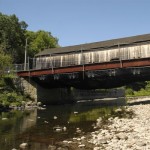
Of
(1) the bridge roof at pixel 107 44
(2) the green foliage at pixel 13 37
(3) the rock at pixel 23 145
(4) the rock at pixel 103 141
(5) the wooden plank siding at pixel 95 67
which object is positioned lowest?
(3) the rock at pixel 23 145

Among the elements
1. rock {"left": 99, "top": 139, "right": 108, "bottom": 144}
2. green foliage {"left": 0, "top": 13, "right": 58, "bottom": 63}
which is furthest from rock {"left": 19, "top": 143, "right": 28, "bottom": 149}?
green foliage {"left": 0, "top": 13, "right": 58, "bottom": 63}

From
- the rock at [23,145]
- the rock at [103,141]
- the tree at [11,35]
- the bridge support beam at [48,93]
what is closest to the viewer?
the rock at [103,141]

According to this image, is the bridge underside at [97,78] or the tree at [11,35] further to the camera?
the tree at [11,35]

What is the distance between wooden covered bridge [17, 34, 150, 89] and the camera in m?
51.5

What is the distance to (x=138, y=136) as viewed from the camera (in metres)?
18.5

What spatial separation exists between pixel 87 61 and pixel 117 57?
21.0ft

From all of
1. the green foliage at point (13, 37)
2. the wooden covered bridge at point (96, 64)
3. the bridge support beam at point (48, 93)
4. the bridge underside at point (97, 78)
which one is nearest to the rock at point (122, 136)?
the wooden covered bridge at point (96, 64)

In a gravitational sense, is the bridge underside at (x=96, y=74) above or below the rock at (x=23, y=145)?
above

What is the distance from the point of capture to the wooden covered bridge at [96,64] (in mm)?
51469

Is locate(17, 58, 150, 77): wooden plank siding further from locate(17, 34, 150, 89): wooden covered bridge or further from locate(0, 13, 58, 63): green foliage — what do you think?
locate(0, 13, 58, 63): green foliage

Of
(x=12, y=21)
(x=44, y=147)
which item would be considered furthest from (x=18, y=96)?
(x=44, y=147)

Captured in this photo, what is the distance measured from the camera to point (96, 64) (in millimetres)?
53031

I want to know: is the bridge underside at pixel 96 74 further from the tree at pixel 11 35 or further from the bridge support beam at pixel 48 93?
the tree at pixel 11 35

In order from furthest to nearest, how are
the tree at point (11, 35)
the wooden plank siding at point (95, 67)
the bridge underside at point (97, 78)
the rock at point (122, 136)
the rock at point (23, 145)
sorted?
the tree at point (11, 35) < the bridge underside at point (97, 78) < the wooden plank siding at point (95, 67) < the rock at point (122, 136) < the rock at point (23, 145)
